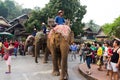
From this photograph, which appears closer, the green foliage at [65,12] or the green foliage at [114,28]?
the green foliage at [114,28]

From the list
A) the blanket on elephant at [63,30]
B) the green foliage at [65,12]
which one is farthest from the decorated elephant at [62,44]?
the green foliage at [65,12]

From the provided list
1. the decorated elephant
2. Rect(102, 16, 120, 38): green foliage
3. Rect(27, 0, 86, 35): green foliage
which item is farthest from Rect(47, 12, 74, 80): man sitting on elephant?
Rect(27, 0, 86, 35): green foliage

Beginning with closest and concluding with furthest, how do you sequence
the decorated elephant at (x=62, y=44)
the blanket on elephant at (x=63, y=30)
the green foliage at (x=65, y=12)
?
the decorated elephant at (x=62, y=44) → the blanket on elephant at (x=63, y=30) → the green foliage at (x=65, y=12)

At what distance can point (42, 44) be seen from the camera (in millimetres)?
20609

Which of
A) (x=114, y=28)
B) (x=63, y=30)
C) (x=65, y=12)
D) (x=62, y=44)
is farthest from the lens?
(x=65, y=12)

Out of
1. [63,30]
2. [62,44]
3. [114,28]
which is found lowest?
[62,44]

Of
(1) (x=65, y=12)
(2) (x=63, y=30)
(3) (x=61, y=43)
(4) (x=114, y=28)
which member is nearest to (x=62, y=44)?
(3) (x=61, y=43)

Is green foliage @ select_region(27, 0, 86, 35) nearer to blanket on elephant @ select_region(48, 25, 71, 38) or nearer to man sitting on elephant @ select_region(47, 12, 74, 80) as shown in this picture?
man sitting on elephant @ select_region(47, 12, 74, 80)

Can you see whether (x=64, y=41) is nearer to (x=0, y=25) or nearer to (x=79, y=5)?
(x=79, y=5)

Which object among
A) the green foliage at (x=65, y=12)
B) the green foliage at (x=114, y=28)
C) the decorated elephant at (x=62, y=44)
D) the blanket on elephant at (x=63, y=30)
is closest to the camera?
the decorated elephant at (x=62, y=44)

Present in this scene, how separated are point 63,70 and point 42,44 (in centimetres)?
914

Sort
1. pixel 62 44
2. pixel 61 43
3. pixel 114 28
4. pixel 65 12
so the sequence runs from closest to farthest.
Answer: pixel 62 44, pixel 61 43, pixel 114 28, pixel 65 12

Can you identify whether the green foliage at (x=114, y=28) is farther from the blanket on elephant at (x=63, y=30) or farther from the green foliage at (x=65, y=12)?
the blanket on elephant at (x=63, y=30)

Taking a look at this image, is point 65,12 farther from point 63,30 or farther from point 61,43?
point 61,43
